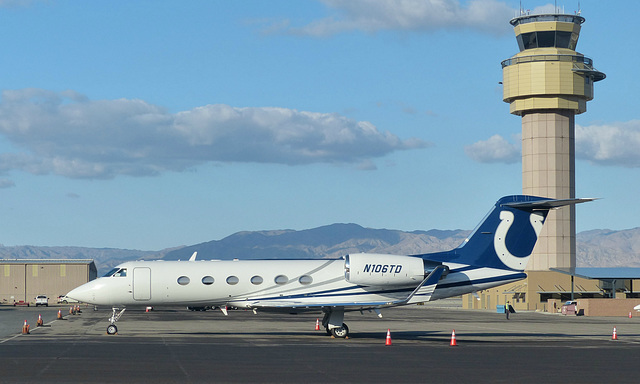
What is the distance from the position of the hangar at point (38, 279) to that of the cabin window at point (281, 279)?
288 ft

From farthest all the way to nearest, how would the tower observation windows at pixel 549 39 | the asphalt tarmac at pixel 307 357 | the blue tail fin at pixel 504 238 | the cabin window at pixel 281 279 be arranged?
the tower observation windows at pixel 549 39
the blue tail fin at pixel 504 238
the cabin window at pixel 281 279
the asphalt tarmac at pixel 307 357

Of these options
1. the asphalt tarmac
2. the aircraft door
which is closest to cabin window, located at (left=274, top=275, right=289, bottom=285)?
the asphalt tarmac

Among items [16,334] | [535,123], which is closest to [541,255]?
[535,123]

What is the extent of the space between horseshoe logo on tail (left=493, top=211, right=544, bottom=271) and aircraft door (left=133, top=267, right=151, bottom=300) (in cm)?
1519

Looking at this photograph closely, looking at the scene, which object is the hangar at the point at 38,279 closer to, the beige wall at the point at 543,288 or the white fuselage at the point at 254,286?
the beige wall at the point at 543,288

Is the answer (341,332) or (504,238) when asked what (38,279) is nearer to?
(341,332)

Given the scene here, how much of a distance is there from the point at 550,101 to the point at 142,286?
6763 centimetres

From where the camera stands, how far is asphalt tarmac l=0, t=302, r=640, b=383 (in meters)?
21.2

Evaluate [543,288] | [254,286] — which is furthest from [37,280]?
[254,286]

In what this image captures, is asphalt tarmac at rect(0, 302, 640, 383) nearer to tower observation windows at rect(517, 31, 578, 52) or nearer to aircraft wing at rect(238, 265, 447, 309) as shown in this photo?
aircraft wing at rect(238, 265, 447, 309)

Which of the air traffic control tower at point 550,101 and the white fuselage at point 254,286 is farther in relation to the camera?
the air traffic control tower at point 550,101

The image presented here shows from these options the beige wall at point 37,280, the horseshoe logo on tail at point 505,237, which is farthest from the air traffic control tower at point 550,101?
the beige wall at point 37,280

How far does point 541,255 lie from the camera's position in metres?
96.4

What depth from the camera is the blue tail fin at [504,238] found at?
36.4 metres
